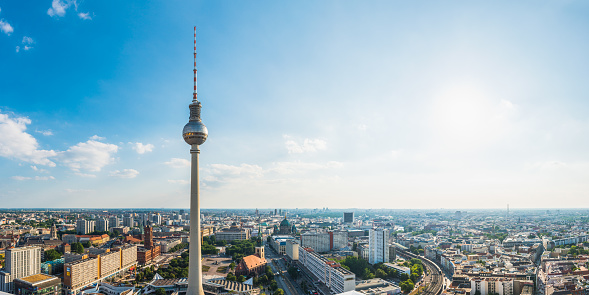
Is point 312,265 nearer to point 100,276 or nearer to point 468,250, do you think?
point 100,276

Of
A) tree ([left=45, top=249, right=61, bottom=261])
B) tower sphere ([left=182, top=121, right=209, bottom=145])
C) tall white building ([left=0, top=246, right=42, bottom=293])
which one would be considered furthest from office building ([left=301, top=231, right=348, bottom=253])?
tower sphere ([left=182, top=121, right=209, bottom=145])

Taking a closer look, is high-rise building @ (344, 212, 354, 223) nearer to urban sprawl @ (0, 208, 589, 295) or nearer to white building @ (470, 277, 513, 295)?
urban sprawl @ (0, 208, 589, 295)

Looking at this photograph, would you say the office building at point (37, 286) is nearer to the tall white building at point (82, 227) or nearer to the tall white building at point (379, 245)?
the tall white building at point (379, 245)

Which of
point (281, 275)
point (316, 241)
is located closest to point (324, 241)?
point (316, 241)

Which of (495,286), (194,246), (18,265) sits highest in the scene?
(194,246)

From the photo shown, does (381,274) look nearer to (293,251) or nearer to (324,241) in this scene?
(293,251)

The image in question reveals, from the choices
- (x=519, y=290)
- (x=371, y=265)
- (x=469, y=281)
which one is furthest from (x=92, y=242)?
(x=519, y=290)
